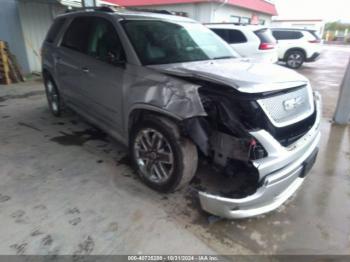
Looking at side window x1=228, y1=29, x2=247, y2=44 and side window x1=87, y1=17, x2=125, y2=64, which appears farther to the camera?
side window x1=228, y1=29, x2=247, y2=44

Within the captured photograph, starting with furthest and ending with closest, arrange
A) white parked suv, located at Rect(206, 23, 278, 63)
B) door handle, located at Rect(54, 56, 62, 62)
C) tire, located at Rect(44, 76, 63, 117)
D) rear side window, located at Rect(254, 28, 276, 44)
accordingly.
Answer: rear side window, located at Rect(254, 28, 276, 44), white parked suv, located at Rect(206, 23, 278, 63), tire, located at Rect(44, 76, 63, 117), door handle, located at Rect(54, 56, 62, 62)

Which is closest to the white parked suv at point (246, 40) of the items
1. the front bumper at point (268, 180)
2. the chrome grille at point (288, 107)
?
the chrome grille at point (288, 107)

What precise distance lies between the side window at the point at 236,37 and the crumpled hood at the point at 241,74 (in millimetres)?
5704

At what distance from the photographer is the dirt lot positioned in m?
2.16

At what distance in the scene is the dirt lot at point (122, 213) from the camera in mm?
2162

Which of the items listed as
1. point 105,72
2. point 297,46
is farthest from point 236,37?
point 105,72

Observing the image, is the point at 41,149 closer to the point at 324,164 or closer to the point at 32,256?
the point at 32,256

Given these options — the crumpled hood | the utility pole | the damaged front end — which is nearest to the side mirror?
the crumpled hood

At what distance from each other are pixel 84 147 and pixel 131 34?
70.0 inches

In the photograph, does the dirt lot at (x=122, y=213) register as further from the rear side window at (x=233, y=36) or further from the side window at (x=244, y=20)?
the side window at (x=244, y=20)

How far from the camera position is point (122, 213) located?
8.18 feet

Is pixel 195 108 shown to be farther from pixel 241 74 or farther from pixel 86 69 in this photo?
pixel 86 69

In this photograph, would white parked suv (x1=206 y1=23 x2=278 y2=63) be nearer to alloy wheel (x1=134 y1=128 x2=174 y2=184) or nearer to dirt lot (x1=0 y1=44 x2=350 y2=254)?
dirt lot (x1=0 y1=44 x2=350 y2=254)

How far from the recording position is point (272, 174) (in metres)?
2.02
